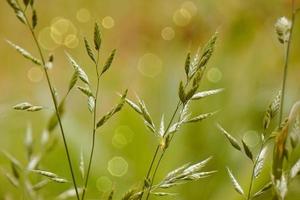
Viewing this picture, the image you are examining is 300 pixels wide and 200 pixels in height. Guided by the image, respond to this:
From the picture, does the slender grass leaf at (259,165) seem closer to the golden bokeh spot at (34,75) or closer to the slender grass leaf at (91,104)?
the slender grass leaf at (91,104)

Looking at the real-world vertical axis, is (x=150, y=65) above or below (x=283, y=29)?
below

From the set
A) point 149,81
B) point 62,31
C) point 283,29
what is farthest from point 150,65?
point 283,29

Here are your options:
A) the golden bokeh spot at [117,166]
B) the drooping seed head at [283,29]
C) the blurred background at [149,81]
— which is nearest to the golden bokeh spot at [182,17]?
the blurred background at [149,81]

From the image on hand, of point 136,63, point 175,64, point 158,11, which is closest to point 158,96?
point 175,64

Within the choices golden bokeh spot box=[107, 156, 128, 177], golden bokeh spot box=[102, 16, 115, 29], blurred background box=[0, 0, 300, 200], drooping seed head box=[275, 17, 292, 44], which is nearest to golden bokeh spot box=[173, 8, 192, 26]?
blurred background box=[0, 0, 300, 200]

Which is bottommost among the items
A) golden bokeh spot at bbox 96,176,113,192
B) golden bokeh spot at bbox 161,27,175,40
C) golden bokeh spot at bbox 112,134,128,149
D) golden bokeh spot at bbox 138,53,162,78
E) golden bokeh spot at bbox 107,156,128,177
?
golden bokeh spot at bbox 96,176,113,192

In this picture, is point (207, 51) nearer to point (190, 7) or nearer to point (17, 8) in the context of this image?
point (17, 8)

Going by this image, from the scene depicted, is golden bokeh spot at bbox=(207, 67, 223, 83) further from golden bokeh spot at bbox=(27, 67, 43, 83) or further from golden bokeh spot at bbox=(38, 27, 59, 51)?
golden bokeh spot at bbox=(38, 27, 59, 51)
